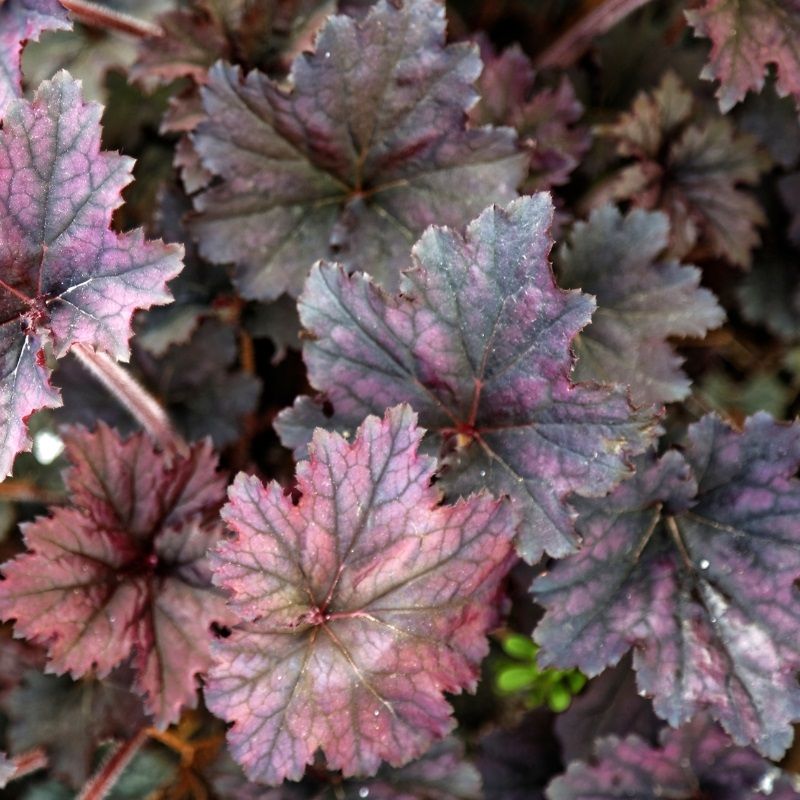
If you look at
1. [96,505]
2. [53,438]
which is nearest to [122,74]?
[53,438]

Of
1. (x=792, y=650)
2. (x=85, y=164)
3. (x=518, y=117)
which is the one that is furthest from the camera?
(x=518, y=117)

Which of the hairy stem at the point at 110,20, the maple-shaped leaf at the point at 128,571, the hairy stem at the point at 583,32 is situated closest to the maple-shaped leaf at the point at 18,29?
the hairy stem at the point at 110,20

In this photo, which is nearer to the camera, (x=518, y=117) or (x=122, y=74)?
(x=518, y=117)

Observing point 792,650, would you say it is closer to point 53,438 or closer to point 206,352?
point 206,352

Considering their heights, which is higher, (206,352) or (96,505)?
(206,352)

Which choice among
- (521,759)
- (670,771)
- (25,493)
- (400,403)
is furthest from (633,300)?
(25,493)

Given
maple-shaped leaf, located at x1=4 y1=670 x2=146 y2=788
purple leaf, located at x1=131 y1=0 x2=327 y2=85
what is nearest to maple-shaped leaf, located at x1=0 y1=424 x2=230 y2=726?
maple-shaped leaf, located at x1=4 y1=670 x2=146 y2=788

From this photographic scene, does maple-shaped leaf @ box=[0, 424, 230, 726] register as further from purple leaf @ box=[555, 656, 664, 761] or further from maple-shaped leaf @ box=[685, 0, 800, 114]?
maple-shaped leaf @ box=[685, 0, 800, 114]
